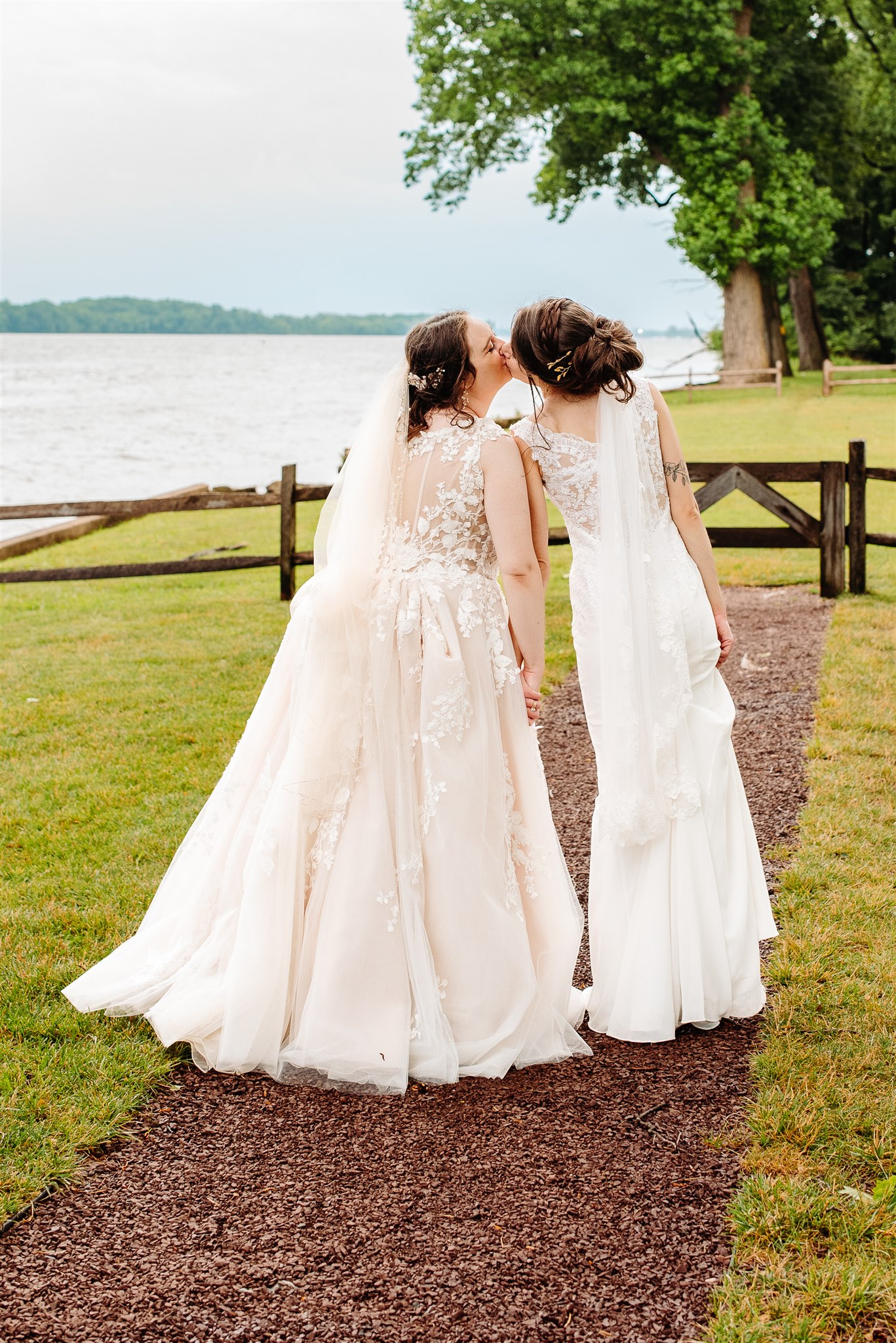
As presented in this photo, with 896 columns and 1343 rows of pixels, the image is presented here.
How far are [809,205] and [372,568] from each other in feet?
109

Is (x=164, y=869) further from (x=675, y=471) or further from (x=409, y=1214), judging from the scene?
(x=675, y=471)

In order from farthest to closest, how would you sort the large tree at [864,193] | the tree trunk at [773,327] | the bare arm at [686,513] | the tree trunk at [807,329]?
the tree trunk at [807,329] < the tree trunk at [773,327] < the large tree at [864,193] < the bare arm at [686,513]

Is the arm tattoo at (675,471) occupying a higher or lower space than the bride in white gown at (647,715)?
higher

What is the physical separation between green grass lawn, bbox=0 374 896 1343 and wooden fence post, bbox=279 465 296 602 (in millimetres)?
366

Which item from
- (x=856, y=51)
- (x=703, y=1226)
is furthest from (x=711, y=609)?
(x=856, y=51)

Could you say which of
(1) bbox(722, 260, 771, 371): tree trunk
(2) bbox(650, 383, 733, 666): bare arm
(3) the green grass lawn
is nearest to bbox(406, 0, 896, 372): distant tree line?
(1) bbox(722, 260, 771, 371): tree trunk

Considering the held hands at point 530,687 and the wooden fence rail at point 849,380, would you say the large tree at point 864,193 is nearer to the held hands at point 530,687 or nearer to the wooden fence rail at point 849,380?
the wooden fence rail at point 849,380

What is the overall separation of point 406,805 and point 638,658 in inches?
34.5

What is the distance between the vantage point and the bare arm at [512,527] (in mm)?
3447

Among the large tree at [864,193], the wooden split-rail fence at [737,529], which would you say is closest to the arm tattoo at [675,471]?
the wooden split-rail fence at [737,529]

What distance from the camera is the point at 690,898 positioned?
3.55 metres

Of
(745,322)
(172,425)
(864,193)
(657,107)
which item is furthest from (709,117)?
(172,425)

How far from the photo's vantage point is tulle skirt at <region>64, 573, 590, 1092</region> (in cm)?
345

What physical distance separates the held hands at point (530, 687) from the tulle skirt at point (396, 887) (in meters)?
0.03
